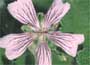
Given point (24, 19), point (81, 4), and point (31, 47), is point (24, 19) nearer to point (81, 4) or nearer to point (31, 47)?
point (31, 47)

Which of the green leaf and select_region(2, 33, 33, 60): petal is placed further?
the green leaf

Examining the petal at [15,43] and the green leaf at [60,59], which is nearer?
the petal at [15,43]

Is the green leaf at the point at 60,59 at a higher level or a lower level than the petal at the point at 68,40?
lower
